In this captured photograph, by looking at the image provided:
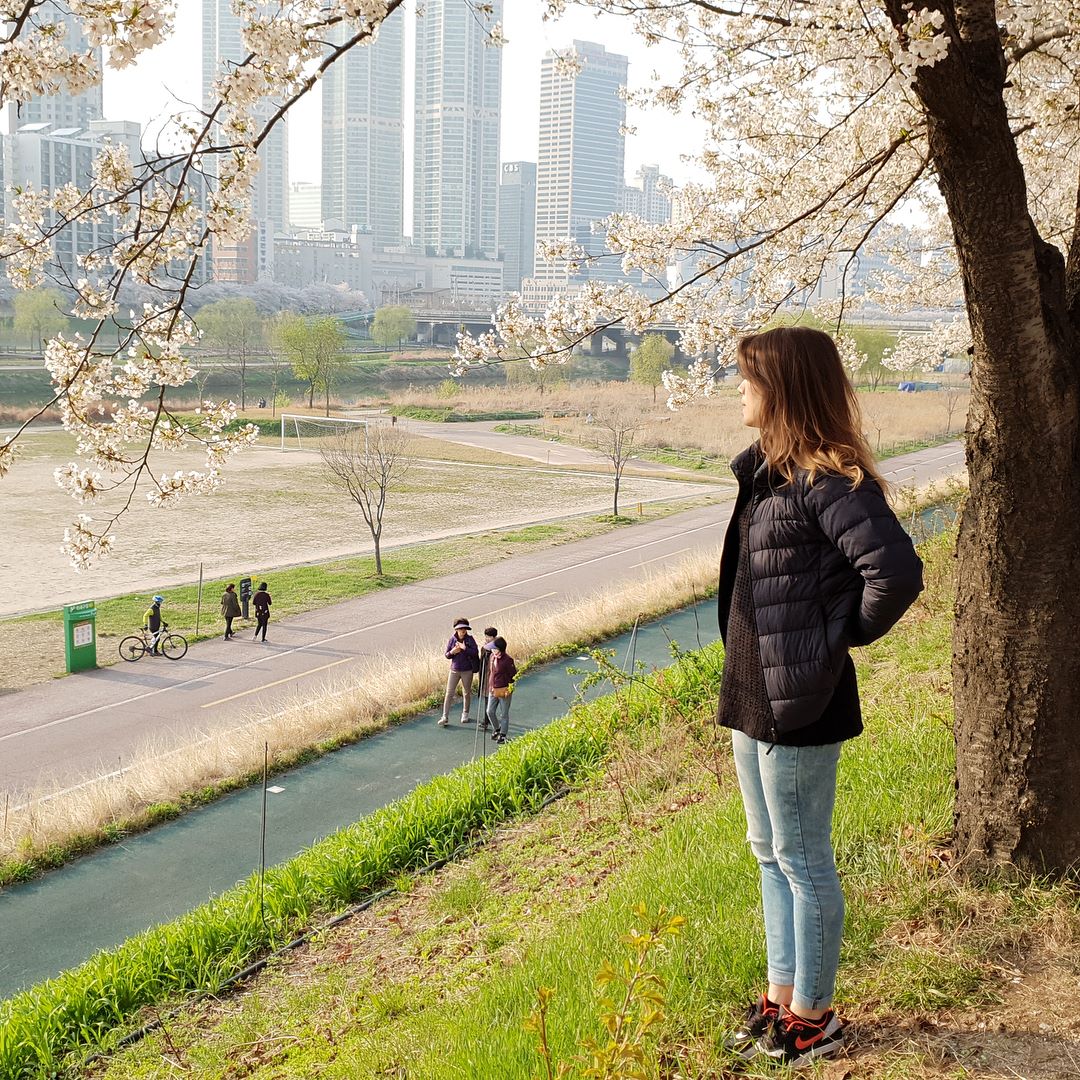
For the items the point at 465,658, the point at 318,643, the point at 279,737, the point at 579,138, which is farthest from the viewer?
the point at 579,138

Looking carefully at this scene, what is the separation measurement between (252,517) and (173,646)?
14.9 m

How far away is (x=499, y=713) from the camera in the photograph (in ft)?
37.9

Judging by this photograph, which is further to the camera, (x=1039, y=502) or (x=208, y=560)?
(x=208, y=560)

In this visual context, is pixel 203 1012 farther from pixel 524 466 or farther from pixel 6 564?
pixel 524 466

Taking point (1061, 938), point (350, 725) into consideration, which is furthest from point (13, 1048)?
point (350, 725)

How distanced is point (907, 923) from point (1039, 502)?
1.31 m

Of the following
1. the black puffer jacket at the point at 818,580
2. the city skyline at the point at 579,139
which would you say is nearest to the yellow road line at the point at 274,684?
the city skyline at the point at 579,139

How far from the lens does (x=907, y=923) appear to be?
3.09 metres

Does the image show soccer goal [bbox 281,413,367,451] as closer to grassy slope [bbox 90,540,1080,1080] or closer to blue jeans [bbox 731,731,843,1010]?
grassy slope [bbox 90,540,1080,1080]

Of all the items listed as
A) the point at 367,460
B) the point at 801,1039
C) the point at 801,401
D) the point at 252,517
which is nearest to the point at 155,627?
the point at 367,460

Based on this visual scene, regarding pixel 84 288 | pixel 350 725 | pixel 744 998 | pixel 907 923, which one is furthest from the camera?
pixel 350 725

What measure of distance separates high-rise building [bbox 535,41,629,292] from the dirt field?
7541 mm

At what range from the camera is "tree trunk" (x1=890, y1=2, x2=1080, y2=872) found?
9.84 ft

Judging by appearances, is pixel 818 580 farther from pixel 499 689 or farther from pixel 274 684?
pixel 274 684
